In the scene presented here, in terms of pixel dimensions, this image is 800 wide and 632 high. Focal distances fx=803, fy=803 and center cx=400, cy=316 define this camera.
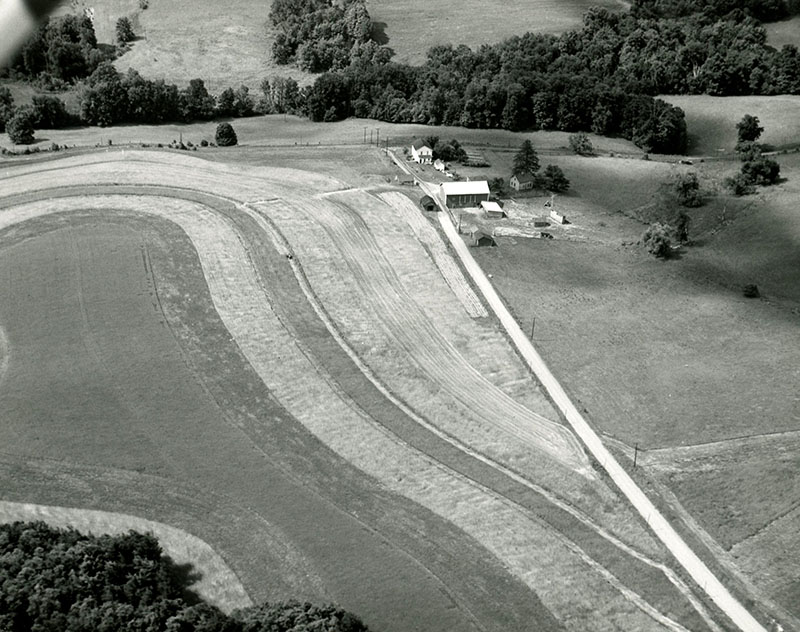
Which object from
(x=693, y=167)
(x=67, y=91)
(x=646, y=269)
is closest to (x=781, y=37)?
(x=693, y=167)

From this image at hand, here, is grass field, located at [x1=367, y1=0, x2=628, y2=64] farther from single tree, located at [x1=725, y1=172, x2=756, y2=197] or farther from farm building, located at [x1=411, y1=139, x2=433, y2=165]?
single tree, located at [x1=725, y1=172, x2=756, y2=197]

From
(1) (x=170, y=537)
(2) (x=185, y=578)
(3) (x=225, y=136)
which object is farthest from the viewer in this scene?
(3) (x=225, y=136)

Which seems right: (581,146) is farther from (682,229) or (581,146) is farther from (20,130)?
(20,130)

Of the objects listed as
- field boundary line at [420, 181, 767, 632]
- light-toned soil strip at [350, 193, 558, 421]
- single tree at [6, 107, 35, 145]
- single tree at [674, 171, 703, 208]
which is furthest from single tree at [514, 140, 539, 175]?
single tree at [6, 107, 35, 145]

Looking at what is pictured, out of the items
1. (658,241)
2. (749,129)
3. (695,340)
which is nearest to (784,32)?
(749,129)

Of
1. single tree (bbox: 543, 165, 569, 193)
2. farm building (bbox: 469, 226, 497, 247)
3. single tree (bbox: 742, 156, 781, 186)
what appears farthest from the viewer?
single tree (bbox: 543, 165, 569, 193)

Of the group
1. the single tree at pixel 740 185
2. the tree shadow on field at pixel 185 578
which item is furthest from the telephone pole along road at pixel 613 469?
the single tree at pixel 740 185
